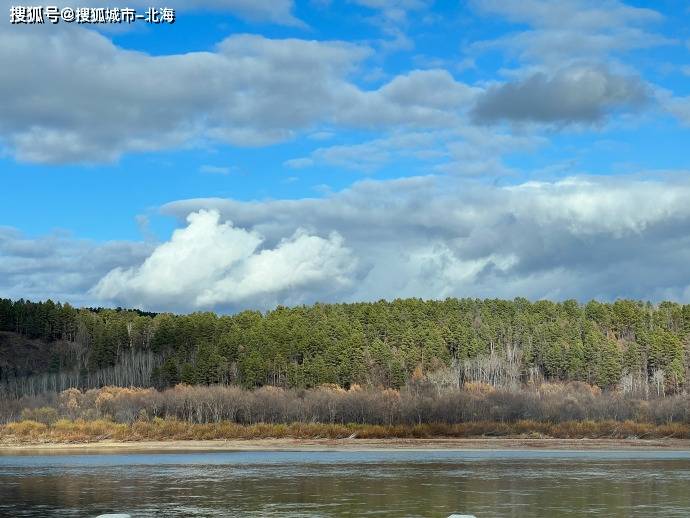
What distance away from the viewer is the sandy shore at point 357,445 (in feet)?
400

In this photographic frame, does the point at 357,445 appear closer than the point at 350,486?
No

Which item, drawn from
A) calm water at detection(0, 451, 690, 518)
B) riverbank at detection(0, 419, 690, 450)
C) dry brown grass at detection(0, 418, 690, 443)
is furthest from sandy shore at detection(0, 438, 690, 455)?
calm water at detection(0, 451, 690, 518)

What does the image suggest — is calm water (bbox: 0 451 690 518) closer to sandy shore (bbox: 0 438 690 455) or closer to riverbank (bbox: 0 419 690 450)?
sandy shore (bbox: 0 438 690 455)

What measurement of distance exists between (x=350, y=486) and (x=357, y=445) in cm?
6700

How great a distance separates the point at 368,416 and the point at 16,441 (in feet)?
189

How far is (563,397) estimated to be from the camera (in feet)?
519

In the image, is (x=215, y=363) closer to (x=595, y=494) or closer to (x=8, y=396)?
(x=8, y=396)

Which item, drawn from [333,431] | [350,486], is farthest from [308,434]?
[350,486]

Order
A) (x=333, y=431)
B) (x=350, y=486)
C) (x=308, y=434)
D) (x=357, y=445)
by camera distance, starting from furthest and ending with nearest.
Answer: (x=333, y=431) → (x=308, y=434) → (x=357, y=445) → (x=350, y=486)

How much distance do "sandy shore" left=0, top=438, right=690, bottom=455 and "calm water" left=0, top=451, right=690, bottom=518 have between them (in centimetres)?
2340

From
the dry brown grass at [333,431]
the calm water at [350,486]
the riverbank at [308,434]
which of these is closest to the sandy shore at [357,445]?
the riverbank at [308,434]

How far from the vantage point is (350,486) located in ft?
205

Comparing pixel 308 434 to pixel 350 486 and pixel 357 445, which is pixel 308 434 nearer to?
pixel 357 445

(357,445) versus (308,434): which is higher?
(308,434)
